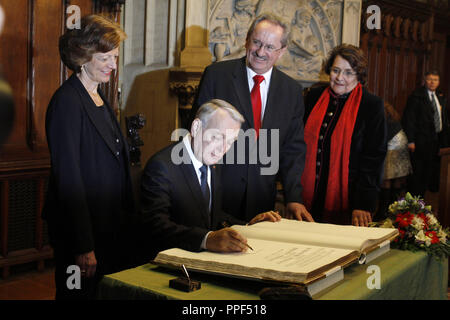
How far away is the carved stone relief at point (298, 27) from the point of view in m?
5.57

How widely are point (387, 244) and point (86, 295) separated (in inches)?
50.5

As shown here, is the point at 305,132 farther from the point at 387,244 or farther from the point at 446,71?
the point at 446,71

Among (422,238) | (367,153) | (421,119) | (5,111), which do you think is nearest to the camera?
(5,111)

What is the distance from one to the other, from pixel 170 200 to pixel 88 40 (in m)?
0.81

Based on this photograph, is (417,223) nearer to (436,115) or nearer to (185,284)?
(185,284)

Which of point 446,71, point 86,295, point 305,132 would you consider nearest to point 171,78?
point 305,132

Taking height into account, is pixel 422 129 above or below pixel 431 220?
above

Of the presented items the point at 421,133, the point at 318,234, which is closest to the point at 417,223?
the point at 318,234

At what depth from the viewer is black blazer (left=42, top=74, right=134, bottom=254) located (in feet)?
7.16

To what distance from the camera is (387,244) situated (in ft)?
6.21

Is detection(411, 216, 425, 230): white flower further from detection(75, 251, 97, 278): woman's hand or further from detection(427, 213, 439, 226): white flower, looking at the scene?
detection(75, 251, 97, 278): woman's hand

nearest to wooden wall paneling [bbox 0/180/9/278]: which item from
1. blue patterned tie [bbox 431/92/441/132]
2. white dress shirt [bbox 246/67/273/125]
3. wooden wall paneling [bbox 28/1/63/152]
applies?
wooden wall paneling [bbox 28/1/63/152]

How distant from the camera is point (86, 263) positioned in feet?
7.25

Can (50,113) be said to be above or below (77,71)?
below
